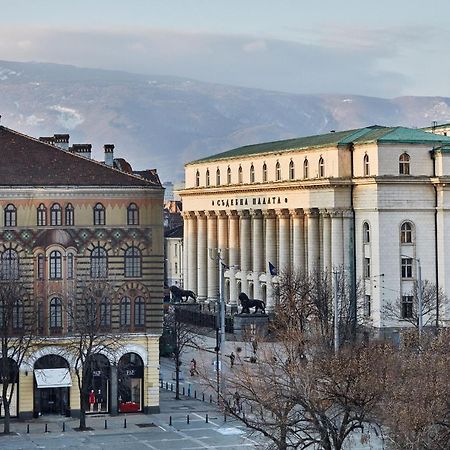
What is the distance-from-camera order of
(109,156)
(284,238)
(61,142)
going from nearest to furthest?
(61,142) < (109,156) < (284,238)

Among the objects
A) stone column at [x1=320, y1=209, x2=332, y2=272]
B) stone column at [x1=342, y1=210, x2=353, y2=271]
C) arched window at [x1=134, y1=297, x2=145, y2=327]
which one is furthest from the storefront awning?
stone column at [x1=320, y1=209, x2=332, y2=272]

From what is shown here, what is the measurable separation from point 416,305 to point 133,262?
4116cm

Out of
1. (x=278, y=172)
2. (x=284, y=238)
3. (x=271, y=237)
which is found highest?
(x=278, y=172)

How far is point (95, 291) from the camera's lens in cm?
8894

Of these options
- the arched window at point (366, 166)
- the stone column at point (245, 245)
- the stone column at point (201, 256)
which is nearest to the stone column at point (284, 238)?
the stone column at point (245, 245)

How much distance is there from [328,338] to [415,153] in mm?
43182

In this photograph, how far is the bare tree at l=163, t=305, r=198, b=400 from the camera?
10089 cm

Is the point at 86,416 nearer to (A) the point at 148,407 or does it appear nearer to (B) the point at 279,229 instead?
(A) the point at 148,407

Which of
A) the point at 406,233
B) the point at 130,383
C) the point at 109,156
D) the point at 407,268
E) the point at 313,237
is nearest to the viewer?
the point at 130,383

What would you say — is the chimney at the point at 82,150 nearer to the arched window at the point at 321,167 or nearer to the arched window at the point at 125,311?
the arched window at the point at 125,311

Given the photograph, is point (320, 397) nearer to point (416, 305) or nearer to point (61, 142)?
point (61, 142)

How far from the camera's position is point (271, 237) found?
152 metres

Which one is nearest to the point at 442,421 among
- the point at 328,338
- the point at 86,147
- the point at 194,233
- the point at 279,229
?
the point at 328,338

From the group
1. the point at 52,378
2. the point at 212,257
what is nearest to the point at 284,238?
the point at 212,257
